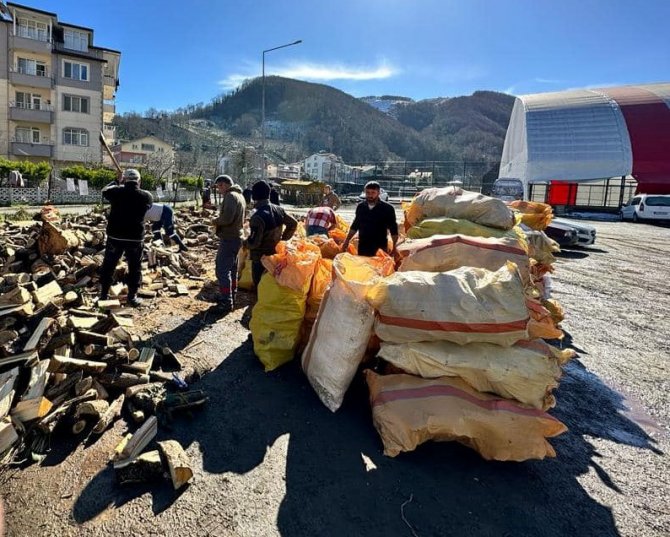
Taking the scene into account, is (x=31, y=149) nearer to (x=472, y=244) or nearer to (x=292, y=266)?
(x=292, y=266)

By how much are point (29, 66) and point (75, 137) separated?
5.46 meters

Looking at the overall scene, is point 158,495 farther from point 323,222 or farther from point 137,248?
point 323,222

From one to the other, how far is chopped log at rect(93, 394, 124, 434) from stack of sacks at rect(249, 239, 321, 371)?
3.89 ft

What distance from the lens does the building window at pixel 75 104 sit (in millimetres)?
32375

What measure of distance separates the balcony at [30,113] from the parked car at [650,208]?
40.0 m

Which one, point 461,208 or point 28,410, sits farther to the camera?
point 461,208

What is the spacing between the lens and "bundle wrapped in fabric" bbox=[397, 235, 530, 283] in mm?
3670

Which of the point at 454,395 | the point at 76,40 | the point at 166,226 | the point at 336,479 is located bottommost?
the point at 336,479

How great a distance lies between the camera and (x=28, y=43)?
29891mm

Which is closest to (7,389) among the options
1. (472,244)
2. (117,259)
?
(117,259)

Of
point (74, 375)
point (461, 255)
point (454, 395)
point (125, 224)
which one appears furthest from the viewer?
point (125, 224)

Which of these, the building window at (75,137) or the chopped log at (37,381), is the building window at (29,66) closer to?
the building window at (75,137)

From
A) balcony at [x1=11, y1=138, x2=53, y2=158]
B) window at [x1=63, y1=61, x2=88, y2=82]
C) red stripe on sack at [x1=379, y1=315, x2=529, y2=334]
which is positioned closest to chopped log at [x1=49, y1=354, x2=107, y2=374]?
red stripe on sack at [x1=379, y1=315, x2=529, y2=334]

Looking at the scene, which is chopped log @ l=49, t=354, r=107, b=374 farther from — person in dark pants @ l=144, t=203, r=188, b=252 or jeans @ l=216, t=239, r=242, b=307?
person in dark pants @ l=144, t=203, r=188, b=252
